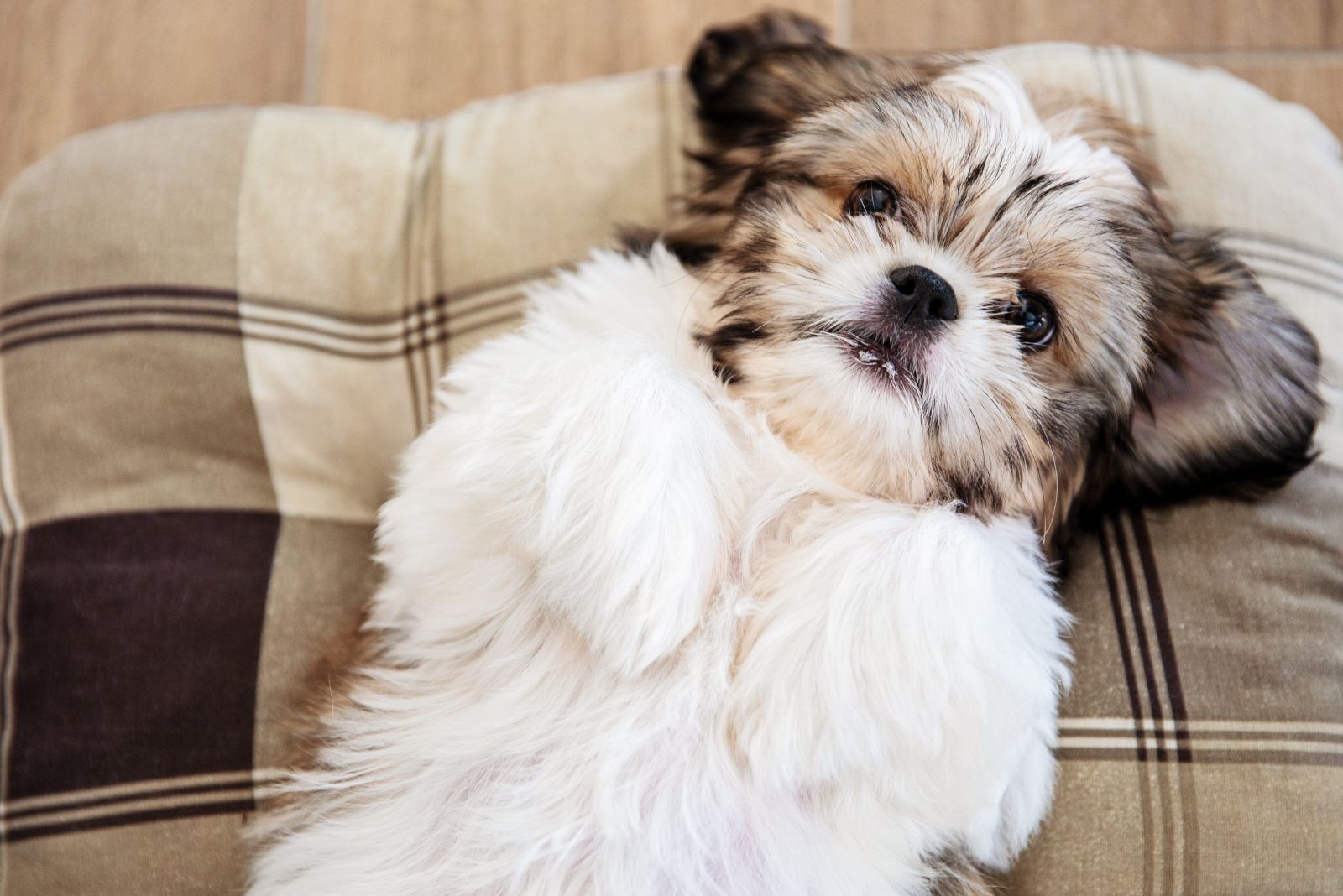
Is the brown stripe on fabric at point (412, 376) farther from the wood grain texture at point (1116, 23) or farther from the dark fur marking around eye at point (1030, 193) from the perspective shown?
the wood grain texture at point (1116, 23)

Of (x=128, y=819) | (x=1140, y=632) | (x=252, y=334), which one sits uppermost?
(x=252, y=334)

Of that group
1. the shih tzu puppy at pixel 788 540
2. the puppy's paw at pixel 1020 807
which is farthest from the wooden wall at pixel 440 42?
the puppy's paw at pixel 1020 807

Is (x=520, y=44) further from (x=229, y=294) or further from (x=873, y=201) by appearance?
(x=873, y=201)

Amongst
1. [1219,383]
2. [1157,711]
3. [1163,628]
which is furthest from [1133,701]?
[1219,383]

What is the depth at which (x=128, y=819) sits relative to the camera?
1797mm

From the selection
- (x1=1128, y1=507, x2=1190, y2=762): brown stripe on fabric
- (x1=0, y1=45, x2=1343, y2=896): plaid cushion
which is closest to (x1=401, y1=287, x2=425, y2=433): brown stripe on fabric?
(x1=0, y1=45, x2=1343, y2=896): plaid cushion

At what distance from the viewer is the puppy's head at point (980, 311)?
1.43m

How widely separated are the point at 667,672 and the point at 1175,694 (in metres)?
0.92

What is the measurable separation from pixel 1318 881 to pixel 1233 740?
0.26 m

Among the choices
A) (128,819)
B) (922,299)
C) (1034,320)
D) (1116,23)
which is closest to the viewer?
(922,299)

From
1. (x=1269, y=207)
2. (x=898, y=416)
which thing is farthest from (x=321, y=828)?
(x=1269, y=207)

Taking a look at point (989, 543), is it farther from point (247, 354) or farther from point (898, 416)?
point (247, 354)

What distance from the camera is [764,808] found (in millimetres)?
1445

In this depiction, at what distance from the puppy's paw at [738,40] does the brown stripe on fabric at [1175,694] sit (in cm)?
112
